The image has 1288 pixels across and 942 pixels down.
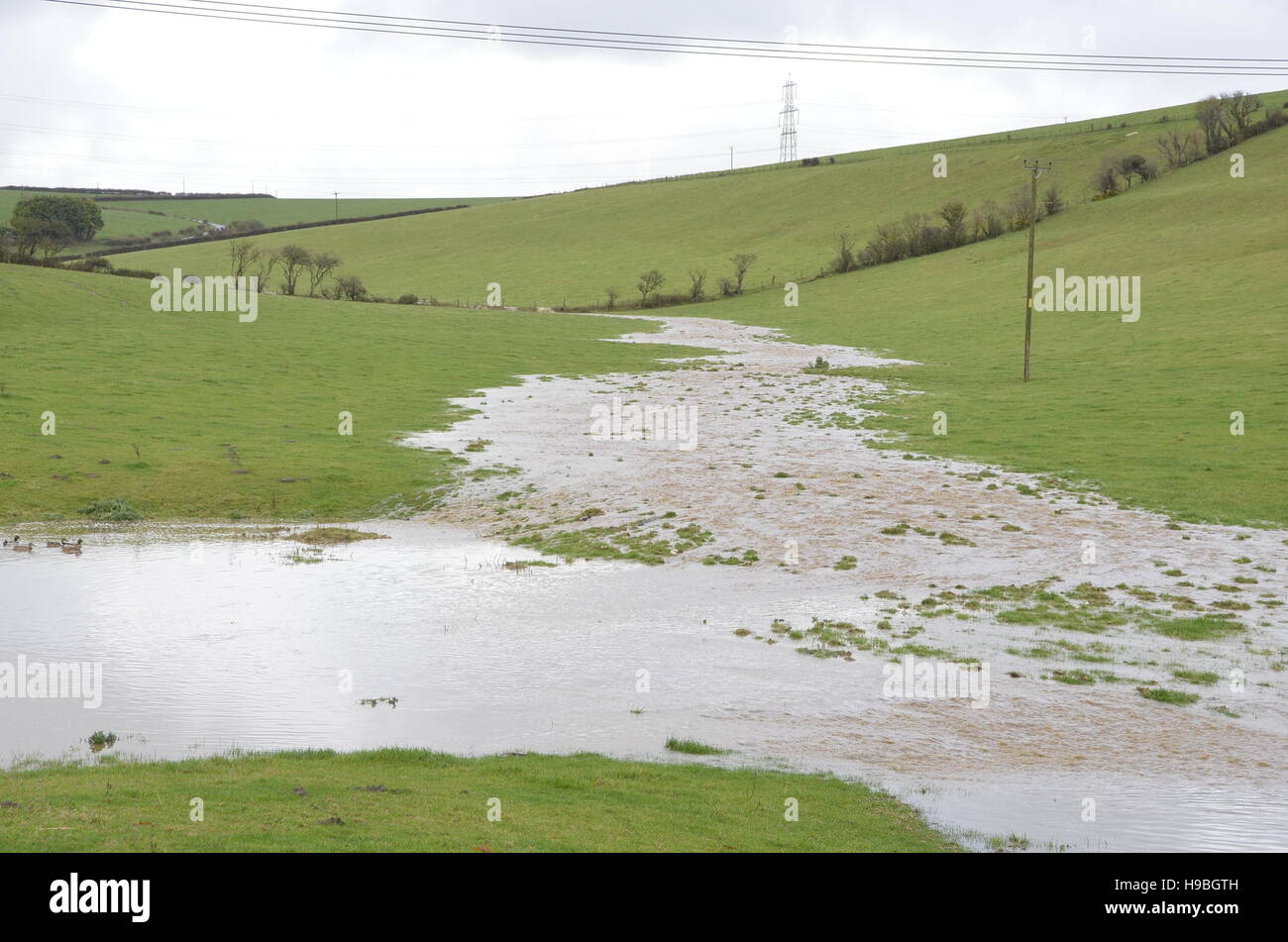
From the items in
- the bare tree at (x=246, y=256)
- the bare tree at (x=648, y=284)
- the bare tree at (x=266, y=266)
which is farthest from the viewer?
the bare tree at (x=246, y=256)

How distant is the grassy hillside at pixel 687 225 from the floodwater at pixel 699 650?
262 feet

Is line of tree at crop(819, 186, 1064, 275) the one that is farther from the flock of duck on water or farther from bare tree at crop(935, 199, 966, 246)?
the flock of duck on water

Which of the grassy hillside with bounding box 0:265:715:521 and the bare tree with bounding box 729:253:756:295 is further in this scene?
the bare tree with bounding box 729:253:756:295

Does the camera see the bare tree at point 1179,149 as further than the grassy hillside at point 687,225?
No

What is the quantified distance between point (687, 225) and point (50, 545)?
388ft

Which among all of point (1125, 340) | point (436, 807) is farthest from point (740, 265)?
point (436, 807)

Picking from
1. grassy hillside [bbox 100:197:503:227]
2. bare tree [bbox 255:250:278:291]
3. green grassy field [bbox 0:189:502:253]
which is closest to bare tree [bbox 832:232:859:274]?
bare tree [bbox 255:250:278:291]

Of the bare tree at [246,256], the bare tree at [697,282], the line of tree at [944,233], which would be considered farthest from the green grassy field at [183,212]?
the line of tree at [944,233]

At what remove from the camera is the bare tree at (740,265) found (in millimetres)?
106725

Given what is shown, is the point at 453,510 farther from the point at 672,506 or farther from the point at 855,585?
the point at 855,585

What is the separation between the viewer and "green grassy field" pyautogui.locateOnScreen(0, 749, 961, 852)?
9.42 metres

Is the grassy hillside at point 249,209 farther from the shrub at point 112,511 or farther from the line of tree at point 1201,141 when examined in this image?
the shrub at point 112,511

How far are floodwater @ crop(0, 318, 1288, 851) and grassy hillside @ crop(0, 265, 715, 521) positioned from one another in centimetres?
316
